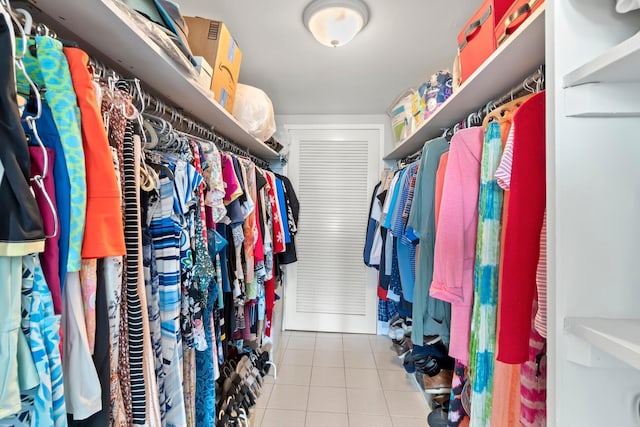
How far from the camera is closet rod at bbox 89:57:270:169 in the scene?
77 cm

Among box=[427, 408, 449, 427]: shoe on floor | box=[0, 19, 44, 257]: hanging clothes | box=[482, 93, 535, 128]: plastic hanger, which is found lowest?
box=[427, 408, 449, 427]: shoe on floor

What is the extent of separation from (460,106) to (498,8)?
0.37m

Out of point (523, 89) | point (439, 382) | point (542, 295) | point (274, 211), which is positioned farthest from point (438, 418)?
point (523, 89)

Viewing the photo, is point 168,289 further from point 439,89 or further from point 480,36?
point 439,89

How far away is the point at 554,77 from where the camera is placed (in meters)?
0.50

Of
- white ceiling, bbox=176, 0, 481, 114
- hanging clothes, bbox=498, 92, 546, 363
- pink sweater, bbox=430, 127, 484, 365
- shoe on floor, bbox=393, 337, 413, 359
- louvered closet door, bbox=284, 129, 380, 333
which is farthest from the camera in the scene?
louvered closet door, bbox=284, 129, 380, 333

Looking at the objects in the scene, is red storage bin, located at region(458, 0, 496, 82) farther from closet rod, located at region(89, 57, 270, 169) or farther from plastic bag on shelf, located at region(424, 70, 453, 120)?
closet rod, located at region(89, 57, 270, 169)

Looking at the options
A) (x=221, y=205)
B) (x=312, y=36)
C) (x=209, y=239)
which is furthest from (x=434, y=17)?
(x=209, y=239)

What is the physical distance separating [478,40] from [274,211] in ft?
4.31

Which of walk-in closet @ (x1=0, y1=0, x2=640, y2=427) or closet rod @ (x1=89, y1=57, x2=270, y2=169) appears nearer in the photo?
walk-in closet @ (x1=0, y1=0, x2=640, y2=427)

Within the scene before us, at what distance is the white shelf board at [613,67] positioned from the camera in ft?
1.27

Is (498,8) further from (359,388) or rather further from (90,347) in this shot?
(359,388)

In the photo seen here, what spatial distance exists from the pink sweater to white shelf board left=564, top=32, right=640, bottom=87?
0.45 metres

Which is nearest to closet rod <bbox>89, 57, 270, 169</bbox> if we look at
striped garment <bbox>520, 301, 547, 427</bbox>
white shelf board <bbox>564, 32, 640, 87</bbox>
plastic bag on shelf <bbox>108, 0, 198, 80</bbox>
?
plastic bag on shelf <bbox>108, 0, 198, 80</bbox>
